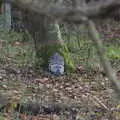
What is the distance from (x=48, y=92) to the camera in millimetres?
6180

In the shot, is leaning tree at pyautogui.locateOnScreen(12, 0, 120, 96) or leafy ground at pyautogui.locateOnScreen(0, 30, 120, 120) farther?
leafy ground at pyautogui.locateOnScreen(0, 30, 120, 120)

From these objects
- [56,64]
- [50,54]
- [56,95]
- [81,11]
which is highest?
[50,54]

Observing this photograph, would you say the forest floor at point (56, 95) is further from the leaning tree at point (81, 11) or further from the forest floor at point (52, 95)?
the leaning tree at point (81, 11)

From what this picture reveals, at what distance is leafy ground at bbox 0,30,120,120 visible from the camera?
478 centimetres

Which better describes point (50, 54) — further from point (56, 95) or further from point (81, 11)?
point (81, 11)

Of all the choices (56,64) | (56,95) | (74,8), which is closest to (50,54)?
(56,64)

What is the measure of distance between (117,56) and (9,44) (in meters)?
2.46

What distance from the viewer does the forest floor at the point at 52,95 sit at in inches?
187

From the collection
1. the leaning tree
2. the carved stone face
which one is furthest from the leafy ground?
the leaning tree

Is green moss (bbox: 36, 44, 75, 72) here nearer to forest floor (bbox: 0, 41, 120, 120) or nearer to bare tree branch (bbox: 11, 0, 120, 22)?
forest floor (bbox: 0, 41, 120, 120)

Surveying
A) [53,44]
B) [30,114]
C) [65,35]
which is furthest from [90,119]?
[65,35]

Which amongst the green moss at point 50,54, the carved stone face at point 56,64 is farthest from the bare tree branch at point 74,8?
the green moss at point 50,54

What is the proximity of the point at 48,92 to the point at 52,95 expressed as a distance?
0.61ft

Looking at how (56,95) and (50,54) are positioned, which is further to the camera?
(50,54)
